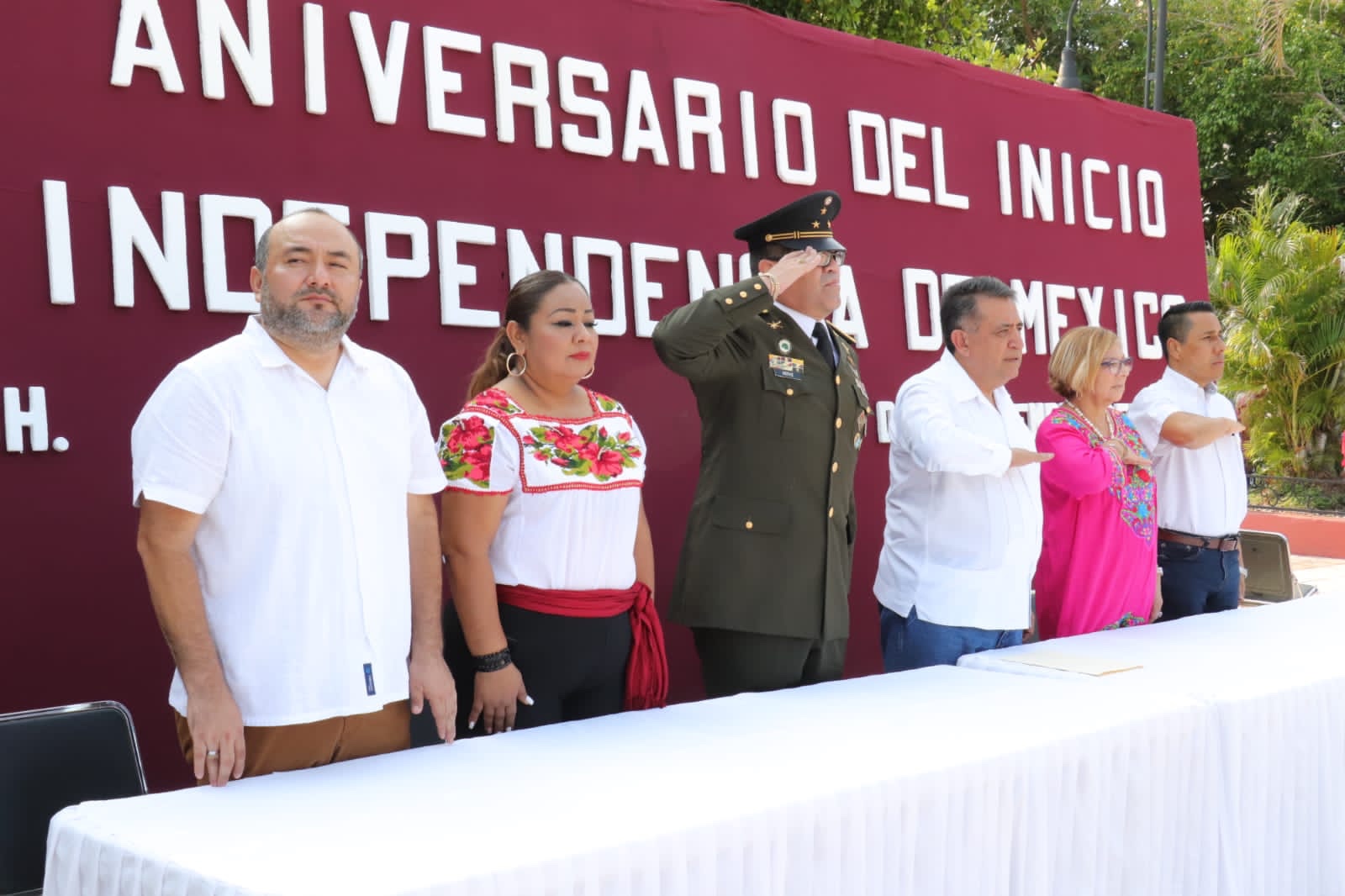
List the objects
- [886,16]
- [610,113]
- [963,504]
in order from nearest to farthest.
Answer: [963,504], [610,113], [886,16]

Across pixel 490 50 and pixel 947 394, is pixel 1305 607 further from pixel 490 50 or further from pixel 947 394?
pixel 490 50

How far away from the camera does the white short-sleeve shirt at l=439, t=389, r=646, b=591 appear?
2.47 meters

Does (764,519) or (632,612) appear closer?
(632,612)

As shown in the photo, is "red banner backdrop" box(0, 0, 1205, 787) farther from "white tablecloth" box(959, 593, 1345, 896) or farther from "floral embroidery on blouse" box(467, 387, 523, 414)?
"white tablecloth" box(959, 593, 1345, 896)

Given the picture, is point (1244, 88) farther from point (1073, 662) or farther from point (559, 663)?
point (559, 663)

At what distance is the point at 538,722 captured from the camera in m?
2.47

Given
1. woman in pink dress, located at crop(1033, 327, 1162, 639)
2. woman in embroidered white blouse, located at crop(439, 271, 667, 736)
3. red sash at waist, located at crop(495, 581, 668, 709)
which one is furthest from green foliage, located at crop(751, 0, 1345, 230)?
red sash at waist, located at crop(495, 581, 668, 709)

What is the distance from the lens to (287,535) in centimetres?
202

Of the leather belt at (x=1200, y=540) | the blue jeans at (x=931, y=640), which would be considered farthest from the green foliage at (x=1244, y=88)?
the blue jeans at (x=931, y=640)

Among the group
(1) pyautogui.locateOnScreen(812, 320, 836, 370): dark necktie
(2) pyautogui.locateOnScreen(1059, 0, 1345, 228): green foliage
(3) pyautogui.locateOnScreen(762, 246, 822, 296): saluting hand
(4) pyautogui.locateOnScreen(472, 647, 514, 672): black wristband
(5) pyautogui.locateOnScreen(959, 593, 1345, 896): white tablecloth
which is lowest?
(5) pyautogui.locateOnScreen(959, 593, 1345, 896): white tablecloth

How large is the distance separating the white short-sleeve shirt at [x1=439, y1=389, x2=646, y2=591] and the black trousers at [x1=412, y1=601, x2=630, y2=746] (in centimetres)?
8

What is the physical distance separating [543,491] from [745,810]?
0.98 m

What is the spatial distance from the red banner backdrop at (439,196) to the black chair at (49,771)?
664 millimetres

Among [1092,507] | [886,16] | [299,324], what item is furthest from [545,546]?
[886,16]
